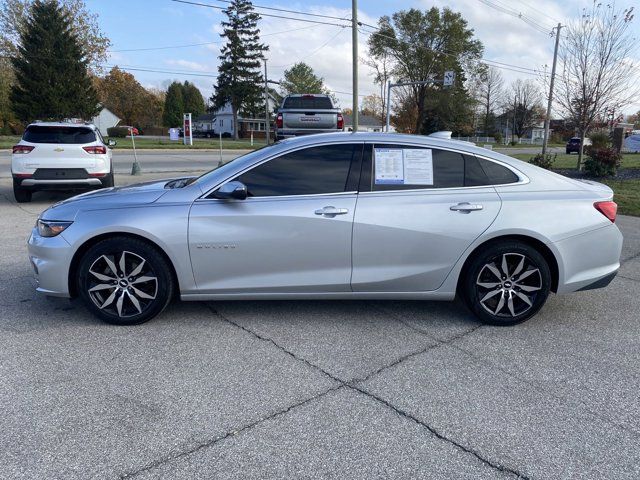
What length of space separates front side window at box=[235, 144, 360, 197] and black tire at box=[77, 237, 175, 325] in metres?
0.97

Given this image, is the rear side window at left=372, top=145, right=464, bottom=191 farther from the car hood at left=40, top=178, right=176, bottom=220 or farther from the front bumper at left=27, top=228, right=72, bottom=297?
the front bumper at left=27, top=228, right=72, bottom=297

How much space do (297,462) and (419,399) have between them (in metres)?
0.93

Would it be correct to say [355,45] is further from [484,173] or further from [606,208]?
[606,208]

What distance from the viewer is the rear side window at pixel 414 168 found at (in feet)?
12.8

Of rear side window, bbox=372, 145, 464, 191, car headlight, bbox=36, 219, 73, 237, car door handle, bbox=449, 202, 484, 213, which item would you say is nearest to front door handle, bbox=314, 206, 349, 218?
rear side window, bbox=372, 145, 464, 191

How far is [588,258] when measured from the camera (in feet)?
13.0

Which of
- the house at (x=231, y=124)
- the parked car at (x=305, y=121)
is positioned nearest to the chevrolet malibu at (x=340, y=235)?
the parked car at (x=305, y=121)

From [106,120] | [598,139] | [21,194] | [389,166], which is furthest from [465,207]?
[106,120]

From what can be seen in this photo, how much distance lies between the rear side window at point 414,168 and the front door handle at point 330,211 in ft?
1.14

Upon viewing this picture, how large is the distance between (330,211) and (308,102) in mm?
9462

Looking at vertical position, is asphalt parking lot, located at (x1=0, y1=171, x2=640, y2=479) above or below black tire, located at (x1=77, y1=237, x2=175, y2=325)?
below

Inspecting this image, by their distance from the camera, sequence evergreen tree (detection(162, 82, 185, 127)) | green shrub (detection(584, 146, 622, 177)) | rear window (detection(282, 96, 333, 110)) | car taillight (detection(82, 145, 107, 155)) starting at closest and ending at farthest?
1. car taillight (detection(82, 145, 107, 155))
2. rear window (detection(282, 96, 333, 110))
3. green shrub (detection(584, 146, 622, 177))
4. evergreen tree (detection(162, 82, 185, 127))

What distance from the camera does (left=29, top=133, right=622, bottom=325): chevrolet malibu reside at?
3.75m

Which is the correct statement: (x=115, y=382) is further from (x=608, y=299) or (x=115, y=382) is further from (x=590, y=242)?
(x=608, y=299)
